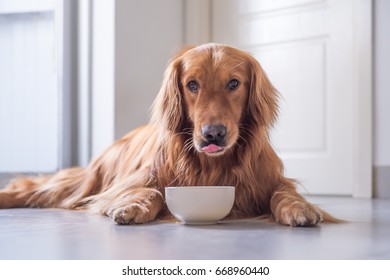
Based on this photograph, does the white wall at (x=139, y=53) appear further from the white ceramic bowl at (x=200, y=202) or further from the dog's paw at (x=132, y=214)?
the white ceramic bowl at (x=200, y=202)

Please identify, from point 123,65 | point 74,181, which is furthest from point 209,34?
point 74,181

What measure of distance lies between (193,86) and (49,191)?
1.09 metres

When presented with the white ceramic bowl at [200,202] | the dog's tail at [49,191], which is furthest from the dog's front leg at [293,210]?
the dog's tail at [49,191]

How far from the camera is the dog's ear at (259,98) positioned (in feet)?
6.82

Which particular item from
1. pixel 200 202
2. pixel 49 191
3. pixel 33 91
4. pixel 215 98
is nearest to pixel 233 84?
pixel 215 98

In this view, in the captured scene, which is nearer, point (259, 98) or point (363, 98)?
point (259, 98)

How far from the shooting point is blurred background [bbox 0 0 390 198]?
349 centimetres

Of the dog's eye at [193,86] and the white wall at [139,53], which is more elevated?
the white wall at [139,53]

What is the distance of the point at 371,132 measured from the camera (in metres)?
3.44

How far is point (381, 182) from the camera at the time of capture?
3443 millimetres

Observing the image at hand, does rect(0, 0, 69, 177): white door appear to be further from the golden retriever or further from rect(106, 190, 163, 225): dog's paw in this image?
rect(106, 190, 163, 225): dog's paw

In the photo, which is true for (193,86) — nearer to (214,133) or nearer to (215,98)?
(215,98)

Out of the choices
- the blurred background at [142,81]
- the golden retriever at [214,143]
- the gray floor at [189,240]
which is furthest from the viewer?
the blurred background at [142,81]

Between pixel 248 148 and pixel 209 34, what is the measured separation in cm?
228
